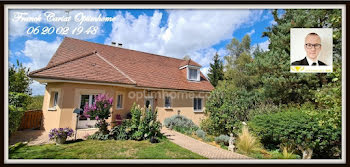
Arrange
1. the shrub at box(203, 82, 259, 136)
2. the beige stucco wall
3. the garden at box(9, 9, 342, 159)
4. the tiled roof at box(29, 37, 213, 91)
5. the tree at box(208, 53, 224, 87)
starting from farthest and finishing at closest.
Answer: the tree at box(208, 53, 224, 87) → the shrub at box(203, 82, 259, 136) → the tiled roof at box(29, 37, 213, 91) → the beige stucco wall → the garden at box(9, 9, 342, 159)

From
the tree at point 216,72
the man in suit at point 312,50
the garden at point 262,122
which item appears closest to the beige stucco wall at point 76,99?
the garden at point 262,122

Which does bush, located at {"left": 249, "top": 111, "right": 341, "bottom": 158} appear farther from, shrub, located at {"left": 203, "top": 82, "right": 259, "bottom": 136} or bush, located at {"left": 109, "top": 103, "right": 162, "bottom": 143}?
bush, located at {"left": 109, "top": 103, "right": 162, "bottom": 143}

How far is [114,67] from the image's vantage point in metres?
11.8

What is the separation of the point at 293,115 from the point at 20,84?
56.4ft

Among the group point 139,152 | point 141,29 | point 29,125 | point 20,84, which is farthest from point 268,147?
point 20,84

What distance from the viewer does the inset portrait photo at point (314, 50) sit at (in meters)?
6.75

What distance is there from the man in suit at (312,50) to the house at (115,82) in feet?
31.4

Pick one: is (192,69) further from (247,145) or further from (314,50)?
(314,50)

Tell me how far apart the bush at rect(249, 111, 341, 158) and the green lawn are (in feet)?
13.9

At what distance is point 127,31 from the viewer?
899 centimetres

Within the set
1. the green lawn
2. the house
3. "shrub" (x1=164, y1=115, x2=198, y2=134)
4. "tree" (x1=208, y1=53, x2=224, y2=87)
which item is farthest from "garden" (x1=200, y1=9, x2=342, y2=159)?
"tree" (x1=208, y1=53, x2=224, y2=87)

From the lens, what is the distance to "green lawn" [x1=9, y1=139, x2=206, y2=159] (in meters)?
6.04

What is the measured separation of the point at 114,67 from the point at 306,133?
1174cm

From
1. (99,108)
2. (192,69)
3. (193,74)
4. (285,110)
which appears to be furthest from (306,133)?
(192,69)
